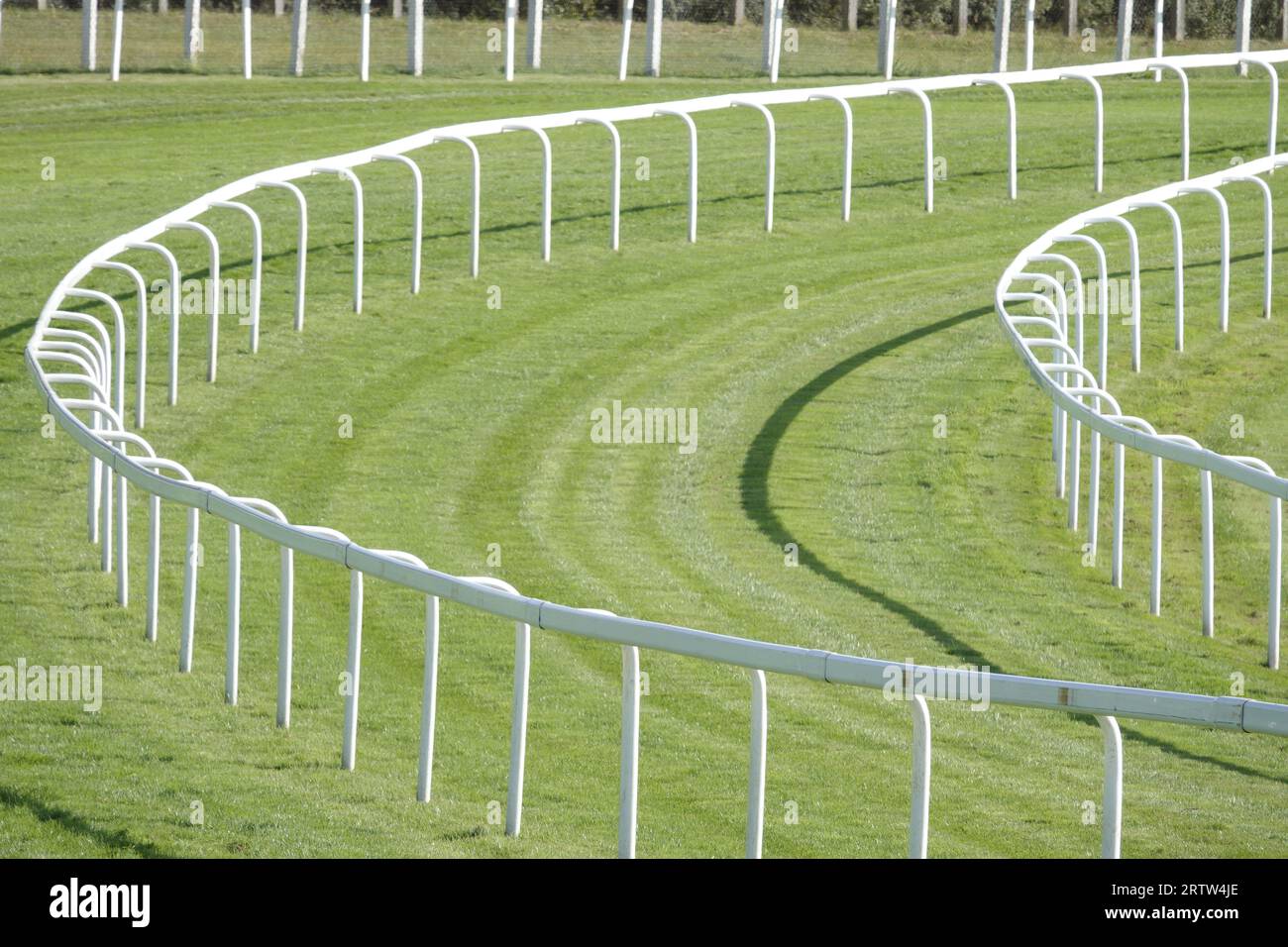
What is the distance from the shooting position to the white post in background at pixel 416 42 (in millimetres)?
24266

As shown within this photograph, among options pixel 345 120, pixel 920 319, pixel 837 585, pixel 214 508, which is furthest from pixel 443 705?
pixel 345 120

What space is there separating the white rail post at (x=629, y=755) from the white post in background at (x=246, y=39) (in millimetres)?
18946

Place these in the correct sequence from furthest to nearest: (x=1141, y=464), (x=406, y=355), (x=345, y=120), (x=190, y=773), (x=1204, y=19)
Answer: (x=1204, y=19) < (x=345, y=120) < (x=406, y=355) < (x=1141, y=464) < (x=190, y=773)

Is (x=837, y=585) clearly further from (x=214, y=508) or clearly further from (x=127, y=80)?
(x=127, y=80)

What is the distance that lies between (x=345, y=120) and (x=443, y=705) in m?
14.1

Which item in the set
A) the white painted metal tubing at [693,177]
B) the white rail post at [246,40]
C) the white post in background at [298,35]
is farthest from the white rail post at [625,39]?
the white painted metal tubing at [693,177]

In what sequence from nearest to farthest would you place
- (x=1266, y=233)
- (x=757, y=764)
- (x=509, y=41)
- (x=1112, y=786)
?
1. (x=1112, y=786)
2. (x=757, y=764)
3. (x=1266, y=233)
4. (x=509, y=41)

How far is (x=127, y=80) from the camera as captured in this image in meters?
23.4

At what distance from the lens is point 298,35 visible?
79.4 feet

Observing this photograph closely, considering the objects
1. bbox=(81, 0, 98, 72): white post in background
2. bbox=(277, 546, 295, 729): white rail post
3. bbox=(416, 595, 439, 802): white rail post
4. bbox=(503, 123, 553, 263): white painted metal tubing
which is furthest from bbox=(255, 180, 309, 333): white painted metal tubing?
bbox=(81, 0, 98, 72): white post in background

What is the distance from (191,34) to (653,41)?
225 inches

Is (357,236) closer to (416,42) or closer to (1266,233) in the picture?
(1266,233)

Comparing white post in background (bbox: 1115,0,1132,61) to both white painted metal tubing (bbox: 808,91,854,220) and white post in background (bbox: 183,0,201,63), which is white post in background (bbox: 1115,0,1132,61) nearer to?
white painted metal tubing (bbox: 808,91,854,220)

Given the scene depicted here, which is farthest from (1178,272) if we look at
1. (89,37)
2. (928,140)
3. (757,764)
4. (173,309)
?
(89,37)
